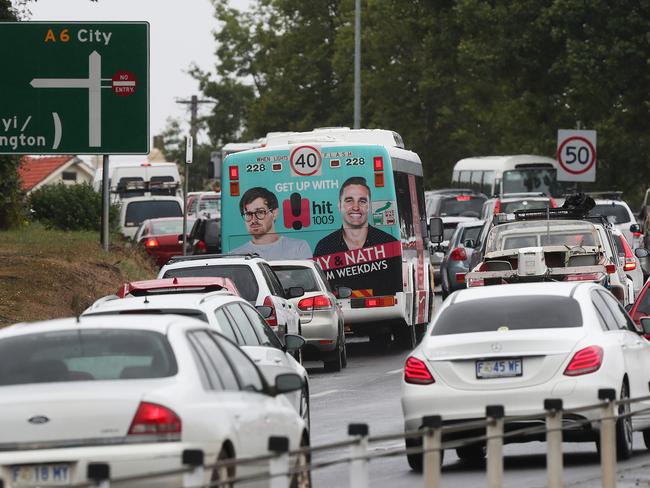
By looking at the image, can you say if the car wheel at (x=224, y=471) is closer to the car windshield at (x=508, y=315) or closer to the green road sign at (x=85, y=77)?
the car windshield at (x=508, y=315)

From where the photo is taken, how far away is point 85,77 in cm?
2728

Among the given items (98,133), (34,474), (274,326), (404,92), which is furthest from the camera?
(404,92)

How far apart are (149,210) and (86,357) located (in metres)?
44.7

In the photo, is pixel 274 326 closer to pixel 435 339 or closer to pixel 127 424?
pixel 435 339

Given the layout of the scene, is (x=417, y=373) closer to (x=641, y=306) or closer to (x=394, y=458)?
(x=394, y=458)

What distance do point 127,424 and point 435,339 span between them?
5.76 meters

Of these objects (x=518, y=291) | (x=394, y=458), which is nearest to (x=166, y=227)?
(x=394, y=458)

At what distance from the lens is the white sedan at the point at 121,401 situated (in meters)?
9.12

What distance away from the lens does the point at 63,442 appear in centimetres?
923

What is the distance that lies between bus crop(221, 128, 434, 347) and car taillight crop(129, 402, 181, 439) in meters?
18.6

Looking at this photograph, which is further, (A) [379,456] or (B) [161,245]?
(B) [161,245]

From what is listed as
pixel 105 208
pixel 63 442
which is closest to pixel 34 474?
pixel 63 442

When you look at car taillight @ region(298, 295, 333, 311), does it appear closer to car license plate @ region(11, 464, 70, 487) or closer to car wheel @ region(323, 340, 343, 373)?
car wheel @ region(323, 340, 343, 373)

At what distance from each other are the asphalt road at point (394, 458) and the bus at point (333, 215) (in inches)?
144
